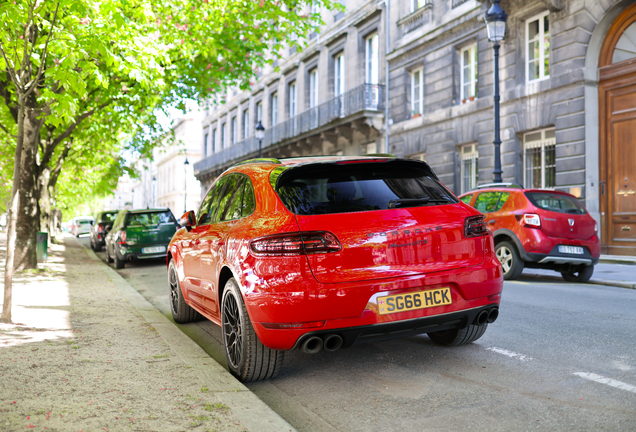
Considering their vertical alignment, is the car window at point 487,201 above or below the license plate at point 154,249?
above

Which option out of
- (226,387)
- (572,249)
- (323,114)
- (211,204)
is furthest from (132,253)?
(323,114)

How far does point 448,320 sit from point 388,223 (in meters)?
0.82

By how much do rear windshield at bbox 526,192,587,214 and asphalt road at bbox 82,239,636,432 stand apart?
12.8 feet

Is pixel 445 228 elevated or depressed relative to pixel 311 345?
elevated

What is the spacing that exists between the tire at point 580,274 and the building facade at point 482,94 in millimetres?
5247

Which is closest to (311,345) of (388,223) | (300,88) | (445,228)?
(388,223)

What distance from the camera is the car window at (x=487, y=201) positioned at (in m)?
10.9

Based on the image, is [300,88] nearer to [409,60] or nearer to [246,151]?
[246,151]

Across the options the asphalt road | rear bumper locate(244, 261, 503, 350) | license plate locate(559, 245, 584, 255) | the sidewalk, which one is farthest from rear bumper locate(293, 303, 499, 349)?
license plate locate(559, 245, 584, 255)

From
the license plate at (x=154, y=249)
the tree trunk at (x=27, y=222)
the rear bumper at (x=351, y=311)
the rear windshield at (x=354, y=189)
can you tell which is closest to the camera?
the rear bumper at (x=351, y=311)

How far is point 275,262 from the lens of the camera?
3863 millimetres

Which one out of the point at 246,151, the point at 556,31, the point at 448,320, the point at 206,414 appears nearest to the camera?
the point at 206,414

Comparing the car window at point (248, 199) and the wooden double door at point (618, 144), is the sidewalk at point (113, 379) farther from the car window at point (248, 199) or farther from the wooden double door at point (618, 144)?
the wooden double door at point (618, 144)

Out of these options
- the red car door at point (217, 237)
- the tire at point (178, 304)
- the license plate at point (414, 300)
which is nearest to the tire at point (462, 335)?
the license plate at point (414, 300)
